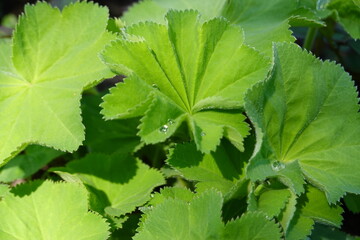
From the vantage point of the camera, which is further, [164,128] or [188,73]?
[188,73]

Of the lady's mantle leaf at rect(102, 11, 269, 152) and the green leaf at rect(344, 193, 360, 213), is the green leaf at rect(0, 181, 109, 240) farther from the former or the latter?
the green leaf at rect(344, 193, 360, 213)

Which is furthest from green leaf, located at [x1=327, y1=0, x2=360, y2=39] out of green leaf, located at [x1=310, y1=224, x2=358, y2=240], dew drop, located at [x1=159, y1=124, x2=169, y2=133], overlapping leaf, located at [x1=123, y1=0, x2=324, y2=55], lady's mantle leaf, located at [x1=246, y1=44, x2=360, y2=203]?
dew drop, located at [x1=159, y1=124, x2=169, y2=133]

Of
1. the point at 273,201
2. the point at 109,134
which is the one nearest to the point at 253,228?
the point at 273,201

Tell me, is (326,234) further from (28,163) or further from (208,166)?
(28,163)

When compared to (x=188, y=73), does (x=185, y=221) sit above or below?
below

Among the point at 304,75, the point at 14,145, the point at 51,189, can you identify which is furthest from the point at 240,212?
the point at 14,145

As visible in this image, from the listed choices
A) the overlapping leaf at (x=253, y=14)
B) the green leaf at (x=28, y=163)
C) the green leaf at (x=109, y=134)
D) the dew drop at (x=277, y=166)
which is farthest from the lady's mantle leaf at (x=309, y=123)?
the green leaf at (x=28, y=163)

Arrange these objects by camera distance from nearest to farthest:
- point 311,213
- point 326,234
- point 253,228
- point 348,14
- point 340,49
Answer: point 253,228 < point 311,213 < point 326,234 < point 348,14 < point 340,49
